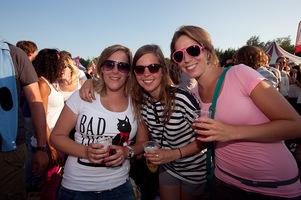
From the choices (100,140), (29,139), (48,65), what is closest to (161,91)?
(100,140)

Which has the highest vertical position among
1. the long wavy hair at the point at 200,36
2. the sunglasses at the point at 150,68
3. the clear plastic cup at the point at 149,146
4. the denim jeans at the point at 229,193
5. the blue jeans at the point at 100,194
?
the long wavy hair at the point at 200,36

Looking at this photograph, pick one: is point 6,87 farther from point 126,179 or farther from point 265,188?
point 265,188

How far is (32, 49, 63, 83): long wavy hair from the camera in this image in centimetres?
306

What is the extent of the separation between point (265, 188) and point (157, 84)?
1584mm

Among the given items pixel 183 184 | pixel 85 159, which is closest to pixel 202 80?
pixel 183 184

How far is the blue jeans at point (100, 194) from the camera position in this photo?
68.7 inches

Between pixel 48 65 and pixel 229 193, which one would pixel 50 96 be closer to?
pixel 48 65

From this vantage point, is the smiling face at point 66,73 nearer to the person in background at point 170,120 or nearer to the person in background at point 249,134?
the person in background at point 170,120

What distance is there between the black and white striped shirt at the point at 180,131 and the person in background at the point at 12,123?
1536mm

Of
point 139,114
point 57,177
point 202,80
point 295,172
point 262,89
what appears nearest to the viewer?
point 262,89

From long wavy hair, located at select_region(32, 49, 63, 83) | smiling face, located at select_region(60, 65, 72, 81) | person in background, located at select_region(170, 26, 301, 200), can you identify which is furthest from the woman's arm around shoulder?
smiling face, located at select_region(60, 65, 72, 81)

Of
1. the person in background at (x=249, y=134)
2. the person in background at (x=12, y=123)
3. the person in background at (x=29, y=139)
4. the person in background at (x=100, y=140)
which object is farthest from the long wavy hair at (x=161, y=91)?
the person in background at (x=29, y=139)

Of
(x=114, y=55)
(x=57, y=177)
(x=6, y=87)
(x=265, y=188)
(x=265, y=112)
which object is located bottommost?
(x=57, y=177)

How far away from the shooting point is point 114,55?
2.10 metres
